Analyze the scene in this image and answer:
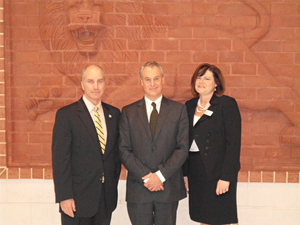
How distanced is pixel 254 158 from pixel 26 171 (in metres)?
2.31

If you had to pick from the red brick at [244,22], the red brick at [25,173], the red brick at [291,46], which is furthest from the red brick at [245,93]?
the red brick at [25,173]

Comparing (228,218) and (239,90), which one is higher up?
(239,90)

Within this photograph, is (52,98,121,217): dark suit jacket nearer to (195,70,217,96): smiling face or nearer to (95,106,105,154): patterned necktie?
(95,106,105,154): patterned necktie

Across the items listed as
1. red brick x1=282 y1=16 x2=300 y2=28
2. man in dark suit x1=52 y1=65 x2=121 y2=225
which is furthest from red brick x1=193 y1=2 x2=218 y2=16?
man in dark suit x1=52 y1=65 x2=121 y2=225

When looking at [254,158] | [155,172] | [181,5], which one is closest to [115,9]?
[181,5]

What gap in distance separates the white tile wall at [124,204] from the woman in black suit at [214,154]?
767 millimetres

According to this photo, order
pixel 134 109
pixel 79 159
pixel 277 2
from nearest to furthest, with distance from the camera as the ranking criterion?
pixel 79 159 → pixel 134 109 → pixel 277 2

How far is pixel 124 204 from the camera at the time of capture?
3.04 meters

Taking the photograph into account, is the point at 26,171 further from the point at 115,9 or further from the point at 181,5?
the point at 181,5

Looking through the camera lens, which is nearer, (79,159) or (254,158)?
(79,159)

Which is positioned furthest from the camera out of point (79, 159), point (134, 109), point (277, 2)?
point (277, 2)

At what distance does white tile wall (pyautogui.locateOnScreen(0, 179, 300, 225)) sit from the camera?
298cm

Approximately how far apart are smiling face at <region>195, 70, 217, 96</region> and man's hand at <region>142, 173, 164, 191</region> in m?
0.74

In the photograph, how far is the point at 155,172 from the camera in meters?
2.12
